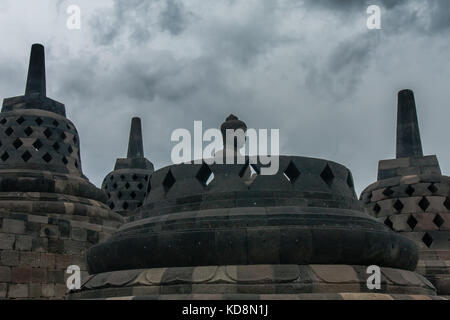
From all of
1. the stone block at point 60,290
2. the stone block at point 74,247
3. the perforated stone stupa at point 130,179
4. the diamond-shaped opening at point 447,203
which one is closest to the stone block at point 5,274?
the stone block at point 60,290

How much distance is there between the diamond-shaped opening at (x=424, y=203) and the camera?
1526cm

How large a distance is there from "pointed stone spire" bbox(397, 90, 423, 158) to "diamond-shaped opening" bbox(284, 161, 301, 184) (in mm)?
→ 9715

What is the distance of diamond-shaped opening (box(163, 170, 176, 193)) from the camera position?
28.7 feet

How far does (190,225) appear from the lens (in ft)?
24.7

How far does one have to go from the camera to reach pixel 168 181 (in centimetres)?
878

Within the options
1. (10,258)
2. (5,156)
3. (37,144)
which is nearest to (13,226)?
(10,258)

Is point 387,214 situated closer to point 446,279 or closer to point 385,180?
point 385,180

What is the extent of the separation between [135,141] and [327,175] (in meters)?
17.9

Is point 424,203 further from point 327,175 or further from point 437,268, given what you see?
point 327,175

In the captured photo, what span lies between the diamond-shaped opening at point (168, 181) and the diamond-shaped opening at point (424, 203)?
364 inches

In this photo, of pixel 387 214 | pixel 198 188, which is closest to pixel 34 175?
pixel 198 188

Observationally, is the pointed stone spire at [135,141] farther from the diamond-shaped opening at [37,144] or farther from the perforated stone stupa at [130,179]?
the diamond-shaped opening at [37,144]
